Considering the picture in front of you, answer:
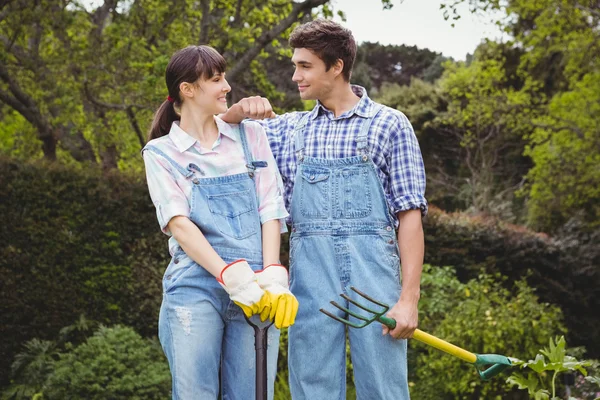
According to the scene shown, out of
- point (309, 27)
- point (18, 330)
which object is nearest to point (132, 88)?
point (18, 330)

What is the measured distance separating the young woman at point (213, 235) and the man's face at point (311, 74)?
26 centimetres

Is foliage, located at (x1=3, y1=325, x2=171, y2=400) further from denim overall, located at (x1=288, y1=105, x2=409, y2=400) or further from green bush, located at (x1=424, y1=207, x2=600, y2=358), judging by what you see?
green bush, located at (x1=424, y1=207, x2=600, y2=358)

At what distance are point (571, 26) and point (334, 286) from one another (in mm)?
10752

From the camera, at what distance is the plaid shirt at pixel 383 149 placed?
2539 mm

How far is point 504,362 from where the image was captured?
2.54 m

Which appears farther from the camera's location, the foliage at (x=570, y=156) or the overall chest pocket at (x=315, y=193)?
the foliage at (x=570, y=156)

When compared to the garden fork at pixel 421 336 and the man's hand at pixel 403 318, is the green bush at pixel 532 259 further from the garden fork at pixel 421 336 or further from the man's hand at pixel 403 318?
→ the man's hand at pixel 403 318

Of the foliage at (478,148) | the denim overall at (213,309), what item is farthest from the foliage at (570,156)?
the denim overall at (213,309)

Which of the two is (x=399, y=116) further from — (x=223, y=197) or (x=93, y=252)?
(x=93, y=252)

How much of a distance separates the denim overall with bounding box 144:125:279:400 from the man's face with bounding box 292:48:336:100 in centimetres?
43

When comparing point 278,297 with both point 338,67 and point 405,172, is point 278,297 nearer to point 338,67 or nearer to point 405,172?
point 405,172

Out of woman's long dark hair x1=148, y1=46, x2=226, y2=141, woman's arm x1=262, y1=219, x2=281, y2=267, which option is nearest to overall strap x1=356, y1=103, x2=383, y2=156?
woman's arm x1=262, y1=219, x2=281, y2=267

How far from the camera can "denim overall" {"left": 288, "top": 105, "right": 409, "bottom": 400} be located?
248 cm

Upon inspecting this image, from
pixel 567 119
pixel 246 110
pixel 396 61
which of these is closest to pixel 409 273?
pixel 246 110
